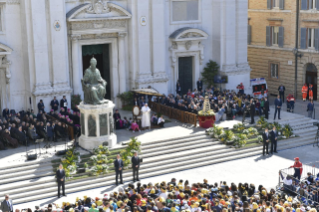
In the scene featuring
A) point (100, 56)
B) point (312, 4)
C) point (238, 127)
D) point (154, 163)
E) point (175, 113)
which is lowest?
point (154, 163)

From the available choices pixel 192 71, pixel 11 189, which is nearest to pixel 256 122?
pixel 192 71

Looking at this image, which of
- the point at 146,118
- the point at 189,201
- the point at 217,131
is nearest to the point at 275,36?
the point at 217,131

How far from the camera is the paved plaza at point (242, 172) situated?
86.2 ft

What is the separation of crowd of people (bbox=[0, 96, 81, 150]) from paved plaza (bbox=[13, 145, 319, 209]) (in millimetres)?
5172

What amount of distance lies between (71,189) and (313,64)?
83.1ft

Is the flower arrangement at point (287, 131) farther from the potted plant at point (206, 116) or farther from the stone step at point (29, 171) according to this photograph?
the stone step at point (29, 171)

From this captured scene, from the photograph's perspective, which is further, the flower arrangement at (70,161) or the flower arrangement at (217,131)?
the flower arrangement at (217,131)

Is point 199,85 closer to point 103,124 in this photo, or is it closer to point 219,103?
point 219,103

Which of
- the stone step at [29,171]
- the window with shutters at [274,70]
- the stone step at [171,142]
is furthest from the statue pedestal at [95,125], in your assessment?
the window with shutters at [274,70]

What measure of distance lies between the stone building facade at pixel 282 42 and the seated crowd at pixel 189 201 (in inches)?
949

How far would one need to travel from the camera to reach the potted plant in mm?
33125

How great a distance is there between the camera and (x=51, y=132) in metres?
30.2

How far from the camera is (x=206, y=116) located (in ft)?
109

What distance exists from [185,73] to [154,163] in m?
13.7
